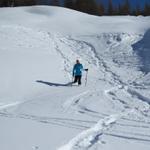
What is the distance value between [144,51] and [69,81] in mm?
7684

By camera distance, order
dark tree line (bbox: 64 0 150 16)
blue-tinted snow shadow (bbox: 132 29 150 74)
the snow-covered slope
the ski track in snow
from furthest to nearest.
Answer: dark tree line (bbox: 64 0 150 16) → blue-tinted snow shadow (bbox: 132 29 150 74) → the snow-covered slope → the ski track in snow

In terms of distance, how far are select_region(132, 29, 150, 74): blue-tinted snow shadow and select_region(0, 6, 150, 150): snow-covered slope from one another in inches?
2.5

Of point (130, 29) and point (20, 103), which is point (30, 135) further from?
point (130, 29)

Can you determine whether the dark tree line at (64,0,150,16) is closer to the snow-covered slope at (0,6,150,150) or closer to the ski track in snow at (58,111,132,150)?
the snow-covered slope at (0,6,150,150)

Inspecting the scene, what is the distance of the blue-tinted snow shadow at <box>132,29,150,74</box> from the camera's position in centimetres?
2227

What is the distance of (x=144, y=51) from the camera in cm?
2588

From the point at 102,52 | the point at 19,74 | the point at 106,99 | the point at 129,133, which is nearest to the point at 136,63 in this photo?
the point at 102,52

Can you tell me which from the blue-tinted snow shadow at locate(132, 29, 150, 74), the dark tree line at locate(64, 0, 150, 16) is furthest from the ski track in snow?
the dark tree line at locate(64, 0, 150, 16)

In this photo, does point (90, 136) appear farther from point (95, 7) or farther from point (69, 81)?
point (95, 7)

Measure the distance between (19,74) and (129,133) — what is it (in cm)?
1057

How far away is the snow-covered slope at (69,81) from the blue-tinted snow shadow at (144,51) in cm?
6

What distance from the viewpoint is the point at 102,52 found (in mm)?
26859

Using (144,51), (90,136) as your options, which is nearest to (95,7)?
(144,51)

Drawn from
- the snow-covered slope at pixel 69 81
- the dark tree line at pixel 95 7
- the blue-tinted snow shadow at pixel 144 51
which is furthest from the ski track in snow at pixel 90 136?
the dark tree line at pixel 95 7
